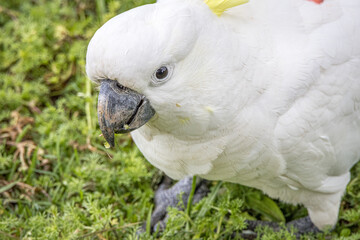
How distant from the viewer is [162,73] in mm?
1767

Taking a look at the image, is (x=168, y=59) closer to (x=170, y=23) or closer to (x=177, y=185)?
(x=170, y=23)

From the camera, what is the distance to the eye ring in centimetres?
176

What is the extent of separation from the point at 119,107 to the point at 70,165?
4.08 ft

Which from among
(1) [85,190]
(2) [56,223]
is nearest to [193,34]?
(2) [56,223]

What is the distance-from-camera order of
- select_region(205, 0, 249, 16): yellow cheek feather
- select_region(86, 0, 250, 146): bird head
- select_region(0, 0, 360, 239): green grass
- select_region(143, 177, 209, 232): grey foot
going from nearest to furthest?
select_region(86, 0, 250, 146): bird head, select_region(205, 0, 249, 16): yellow cheek feather, select_region(0, 0, 360, 239): green grass, select_region(143, 177, 209, 232): grey foot

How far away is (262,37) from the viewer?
203cm

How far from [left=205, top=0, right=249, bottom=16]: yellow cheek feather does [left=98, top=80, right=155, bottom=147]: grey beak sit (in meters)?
0.46

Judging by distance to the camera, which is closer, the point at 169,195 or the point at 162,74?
the point at 162,74

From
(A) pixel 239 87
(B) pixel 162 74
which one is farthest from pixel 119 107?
(A) pixel 239 87

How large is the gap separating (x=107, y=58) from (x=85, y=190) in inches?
50.5

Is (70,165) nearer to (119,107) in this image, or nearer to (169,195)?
(169,195)

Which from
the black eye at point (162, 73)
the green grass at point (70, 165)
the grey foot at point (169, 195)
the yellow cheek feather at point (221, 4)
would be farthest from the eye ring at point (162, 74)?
the grey foot at point (169, 195)

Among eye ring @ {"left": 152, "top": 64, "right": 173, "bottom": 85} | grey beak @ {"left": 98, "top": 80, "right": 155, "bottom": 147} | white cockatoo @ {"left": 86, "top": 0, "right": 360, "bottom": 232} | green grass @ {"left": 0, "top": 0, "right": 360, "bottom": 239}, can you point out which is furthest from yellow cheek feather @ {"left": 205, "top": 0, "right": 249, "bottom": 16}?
green grass @ {"left": 0, "top": 0, "right": 360, "bottom": 239}

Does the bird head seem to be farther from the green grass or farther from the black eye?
the green grass
